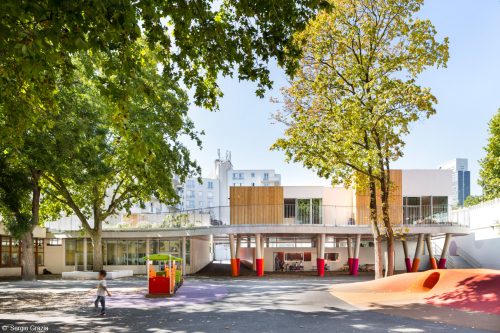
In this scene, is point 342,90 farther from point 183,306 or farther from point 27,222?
point 27,222

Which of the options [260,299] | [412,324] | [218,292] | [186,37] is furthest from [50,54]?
[218,292]

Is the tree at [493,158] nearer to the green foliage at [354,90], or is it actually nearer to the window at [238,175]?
the green foliage at [354,90]

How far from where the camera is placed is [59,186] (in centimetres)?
3325

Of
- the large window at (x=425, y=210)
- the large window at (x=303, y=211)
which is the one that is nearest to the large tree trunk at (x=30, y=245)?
the large window at (x=303, y=211)

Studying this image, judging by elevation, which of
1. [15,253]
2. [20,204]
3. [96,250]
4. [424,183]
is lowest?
[15,253]

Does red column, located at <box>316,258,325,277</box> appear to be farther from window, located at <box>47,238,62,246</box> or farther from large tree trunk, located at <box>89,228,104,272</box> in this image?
window, located at <box>47,238,62,246</box>

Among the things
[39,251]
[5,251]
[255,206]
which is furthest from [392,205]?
[5,251]

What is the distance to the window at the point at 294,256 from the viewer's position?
42219 millimetres

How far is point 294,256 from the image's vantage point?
42.4 m

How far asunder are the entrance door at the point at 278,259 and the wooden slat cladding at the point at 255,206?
6.04 meters

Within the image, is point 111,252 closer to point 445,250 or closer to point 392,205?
point 392,205

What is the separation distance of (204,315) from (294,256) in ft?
90.6

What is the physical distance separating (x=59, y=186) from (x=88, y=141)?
6.62m

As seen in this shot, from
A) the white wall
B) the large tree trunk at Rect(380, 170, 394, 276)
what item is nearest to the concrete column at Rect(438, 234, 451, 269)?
the white wall
